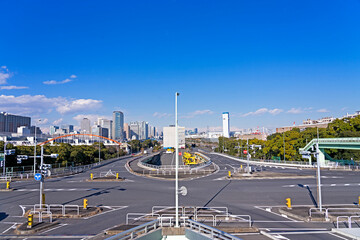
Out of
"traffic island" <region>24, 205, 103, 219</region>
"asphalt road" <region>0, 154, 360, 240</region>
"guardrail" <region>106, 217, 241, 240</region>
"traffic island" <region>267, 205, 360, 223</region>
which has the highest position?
"guardrail" <region>106, 217, 241, 240</region>

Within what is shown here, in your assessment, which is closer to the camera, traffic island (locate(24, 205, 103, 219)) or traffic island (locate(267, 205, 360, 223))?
traffic island (locate(267, 205, 360, 223))

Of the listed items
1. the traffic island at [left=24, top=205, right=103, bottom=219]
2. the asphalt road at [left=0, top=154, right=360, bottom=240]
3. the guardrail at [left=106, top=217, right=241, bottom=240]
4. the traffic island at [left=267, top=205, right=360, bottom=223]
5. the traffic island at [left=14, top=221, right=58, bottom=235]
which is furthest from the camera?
the traffic island at [left=24, top=205, right=103, bottom=219]

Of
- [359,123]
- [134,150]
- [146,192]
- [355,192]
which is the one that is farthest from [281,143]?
[134,150]

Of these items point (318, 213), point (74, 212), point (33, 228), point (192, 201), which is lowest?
point (192, 201)

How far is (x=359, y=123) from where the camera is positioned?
5959 cm

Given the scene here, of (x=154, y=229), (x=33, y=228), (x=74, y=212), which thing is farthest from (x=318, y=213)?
(x=33, y=228)

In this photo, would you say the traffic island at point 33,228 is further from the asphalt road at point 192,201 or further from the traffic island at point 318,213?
the traffic island at point 318,213

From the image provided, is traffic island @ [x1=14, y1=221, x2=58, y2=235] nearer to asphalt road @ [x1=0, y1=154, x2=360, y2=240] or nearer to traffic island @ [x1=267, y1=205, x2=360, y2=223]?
asphalt road @ [x1=0, y1=154, x2=360, y2=240]

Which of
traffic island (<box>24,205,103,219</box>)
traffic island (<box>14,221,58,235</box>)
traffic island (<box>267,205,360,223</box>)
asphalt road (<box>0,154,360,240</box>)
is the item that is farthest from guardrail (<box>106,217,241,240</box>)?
traffic island (<box>267,205,360,223</box>)

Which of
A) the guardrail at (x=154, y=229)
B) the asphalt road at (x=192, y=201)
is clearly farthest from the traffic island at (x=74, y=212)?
the guardrail at (x=154, y=229)

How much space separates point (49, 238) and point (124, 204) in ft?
26.8

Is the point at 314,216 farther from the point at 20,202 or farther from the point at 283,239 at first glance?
the point at 20,202

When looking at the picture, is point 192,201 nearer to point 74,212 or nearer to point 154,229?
point 74,212

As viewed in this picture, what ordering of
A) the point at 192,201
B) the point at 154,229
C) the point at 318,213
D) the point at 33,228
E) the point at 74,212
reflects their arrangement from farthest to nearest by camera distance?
1. the point at 192,201
2. the point at 74,212
3. the point at 318,213
4. the point at 33,228
5. the point at 154,229
